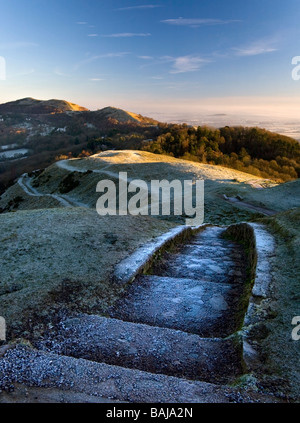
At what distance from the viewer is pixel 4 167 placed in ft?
315

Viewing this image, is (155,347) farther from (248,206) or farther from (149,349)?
(248,206)

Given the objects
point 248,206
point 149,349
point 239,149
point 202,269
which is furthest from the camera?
point 239,149

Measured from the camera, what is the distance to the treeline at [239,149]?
184ft

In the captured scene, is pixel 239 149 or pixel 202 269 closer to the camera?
pixel 202 269

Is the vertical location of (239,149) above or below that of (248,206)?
above

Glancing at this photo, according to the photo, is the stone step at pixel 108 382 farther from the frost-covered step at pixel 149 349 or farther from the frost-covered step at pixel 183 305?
the frost-covered step at pixel 183 305

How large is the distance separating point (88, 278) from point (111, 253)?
1.68 metres

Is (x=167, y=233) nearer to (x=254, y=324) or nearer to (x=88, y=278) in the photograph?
(x=88, y=278)

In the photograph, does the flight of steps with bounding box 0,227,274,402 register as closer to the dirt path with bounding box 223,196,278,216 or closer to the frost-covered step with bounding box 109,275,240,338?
the frost-covered step with bounding box 109,275,240,338

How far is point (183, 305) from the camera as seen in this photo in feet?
21.5

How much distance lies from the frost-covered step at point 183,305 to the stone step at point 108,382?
2007mm

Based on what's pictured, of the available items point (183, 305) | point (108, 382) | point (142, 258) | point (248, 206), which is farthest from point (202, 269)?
point (248, 206)

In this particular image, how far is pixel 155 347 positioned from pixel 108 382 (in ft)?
4.14

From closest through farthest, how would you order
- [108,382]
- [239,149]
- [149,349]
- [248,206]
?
1. [108,382]
2. [149,349]
3. [248,206]
4. [239,149]
